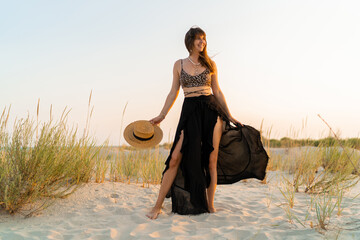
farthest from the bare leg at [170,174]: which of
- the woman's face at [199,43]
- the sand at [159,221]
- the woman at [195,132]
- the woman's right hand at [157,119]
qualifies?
the woman's face at [199,43]

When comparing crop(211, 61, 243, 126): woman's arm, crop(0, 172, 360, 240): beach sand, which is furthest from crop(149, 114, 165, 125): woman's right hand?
crop(0, 172, 360, 240): beach sand

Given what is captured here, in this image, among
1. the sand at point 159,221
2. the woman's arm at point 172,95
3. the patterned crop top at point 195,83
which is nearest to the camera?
the sand at point 159,221

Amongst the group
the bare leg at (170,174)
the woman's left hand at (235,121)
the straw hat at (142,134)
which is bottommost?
the bare leg at (170,174)

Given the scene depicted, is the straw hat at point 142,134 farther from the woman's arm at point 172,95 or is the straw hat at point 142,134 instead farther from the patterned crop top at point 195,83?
the patterned crop top at point 195,83

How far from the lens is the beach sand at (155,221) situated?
99.0 inches

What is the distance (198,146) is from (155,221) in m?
0.81

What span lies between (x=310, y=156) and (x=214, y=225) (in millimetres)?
2646

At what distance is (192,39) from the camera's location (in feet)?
10.6

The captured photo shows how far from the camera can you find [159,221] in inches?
114

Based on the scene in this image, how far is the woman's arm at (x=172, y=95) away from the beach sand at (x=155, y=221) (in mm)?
984

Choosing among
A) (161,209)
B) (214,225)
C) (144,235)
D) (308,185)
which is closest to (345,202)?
(308,185)

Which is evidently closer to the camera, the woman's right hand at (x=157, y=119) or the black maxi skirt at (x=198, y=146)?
the black maxi skirt at (x=198, y=146)

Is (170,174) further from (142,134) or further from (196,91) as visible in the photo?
(196,91)

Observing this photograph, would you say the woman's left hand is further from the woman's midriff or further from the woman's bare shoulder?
the woman's bare shoulder
